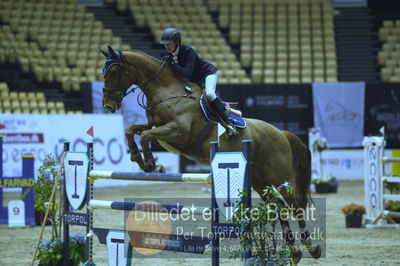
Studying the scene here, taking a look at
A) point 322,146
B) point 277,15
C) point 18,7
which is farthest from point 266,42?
point 18,7

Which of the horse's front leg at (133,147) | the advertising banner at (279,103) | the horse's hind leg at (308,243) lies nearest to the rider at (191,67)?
the horse's front leg at (133,147)

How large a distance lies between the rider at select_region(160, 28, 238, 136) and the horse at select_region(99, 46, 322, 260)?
0.10 meters

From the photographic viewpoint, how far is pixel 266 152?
672 centimetres

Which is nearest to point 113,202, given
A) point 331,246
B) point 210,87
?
point 210,87

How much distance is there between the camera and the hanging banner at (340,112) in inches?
719

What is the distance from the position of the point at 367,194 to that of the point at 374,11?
14461 mm

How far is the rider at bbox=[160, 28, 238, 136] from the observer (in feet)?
20.3

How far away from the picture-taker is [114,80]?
615 cm

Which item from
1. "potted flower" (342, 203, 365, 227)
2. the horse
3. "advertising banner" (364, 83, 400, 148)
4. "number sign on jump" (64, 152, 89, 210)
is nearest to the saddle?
the horse

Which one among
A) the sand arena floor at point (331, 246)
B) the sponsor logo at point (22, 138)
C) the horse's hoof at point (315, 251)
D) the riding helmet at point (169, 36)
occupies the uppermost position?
the riding helmet at point (169, 36)

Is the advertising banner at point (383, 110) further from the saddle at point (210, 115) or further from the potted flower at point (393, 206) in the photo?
the saddle at point (210, 115)

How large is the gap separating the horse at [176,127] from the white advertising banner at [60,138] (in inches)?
289

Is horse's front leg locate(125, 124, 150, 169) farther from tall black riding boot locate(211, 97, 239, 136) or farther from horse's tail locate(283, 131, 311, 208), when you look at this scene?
horse's tail locate(283, 131, 311, 208)

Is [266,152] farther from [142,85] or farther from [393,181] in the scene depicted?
[393,181]
